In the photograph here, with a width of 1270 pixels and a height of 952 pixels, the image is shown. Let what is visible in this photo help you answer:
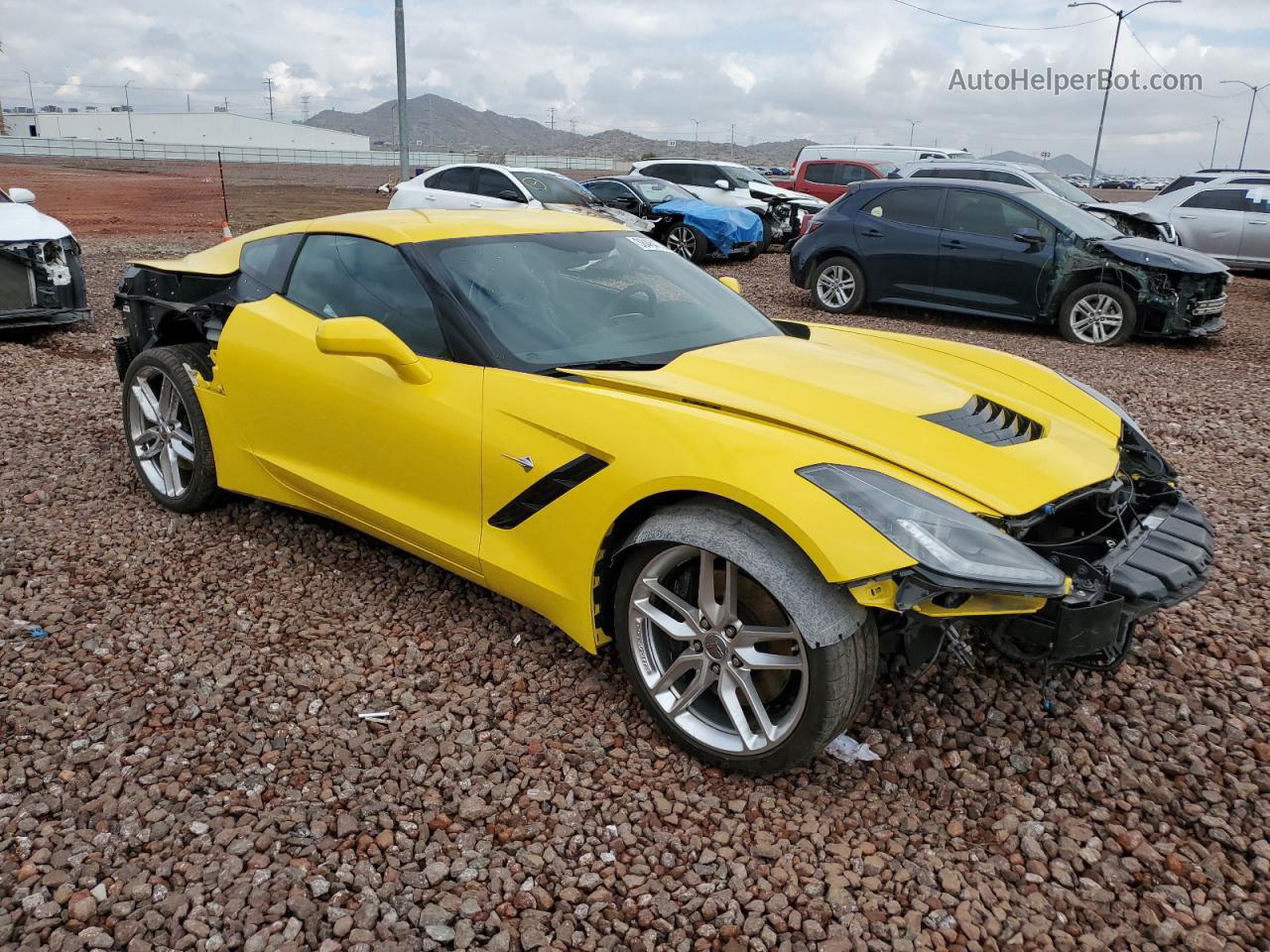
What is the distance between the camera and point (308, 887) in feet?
7.43

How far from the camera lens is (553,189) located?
13.7 m

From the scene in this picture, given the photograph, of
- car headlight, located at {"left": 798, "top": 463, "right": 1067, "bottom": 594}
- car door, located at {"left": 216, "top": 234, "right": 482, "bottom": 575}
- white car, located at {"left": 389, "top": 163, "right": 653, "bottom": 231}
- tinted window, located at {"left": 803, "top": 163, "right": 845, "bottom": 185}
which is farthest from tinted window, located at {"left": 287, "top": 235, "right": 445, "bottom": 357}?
tinted window, located at {"left": 803, "top": 163, "right": 845, "bottom": 185}

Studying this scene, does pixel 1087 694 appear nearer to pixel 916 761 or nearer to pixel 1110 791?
pixel 1110 791

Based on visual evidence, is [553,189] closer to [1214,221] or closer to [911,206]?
[911,206]

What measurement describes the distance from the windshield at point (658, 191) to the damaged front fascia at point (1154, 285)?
708cm

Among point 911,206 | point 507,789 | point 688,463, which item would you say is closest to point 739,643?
point 688,463

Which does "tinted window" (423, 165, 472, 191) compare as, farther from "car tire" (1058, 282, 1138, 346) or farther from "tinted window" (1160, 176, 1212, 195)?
"tinted window" (1160, 176, 1212, 195)

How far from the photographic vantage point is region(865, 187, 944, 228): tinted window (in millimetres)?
9734

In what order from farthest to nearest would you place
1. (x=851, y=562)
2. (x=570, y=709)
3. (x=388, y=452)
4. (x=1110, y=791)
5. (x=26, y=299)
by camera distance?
(x=26, y=299) < (x=388, y=452) < (x=570, y=709) < (x=1110, y=791) < (x=851, y=562)

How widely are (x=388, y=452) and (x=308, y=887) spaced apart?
4.77 ft

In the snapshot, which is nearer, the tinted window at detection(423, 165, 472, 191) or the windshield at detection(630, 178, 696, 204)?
the tinted window at detection(423, 165, 472, 191)

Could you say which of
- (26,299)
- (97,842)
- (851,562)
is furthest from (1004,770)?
(26,299)

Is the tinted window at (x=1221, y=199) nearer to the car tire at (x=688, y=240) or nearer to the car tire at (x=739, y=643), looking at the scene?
the car tire at (x=688, y=240)

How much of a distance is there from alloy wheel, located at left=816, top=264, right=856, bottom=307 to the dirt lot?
685cm
